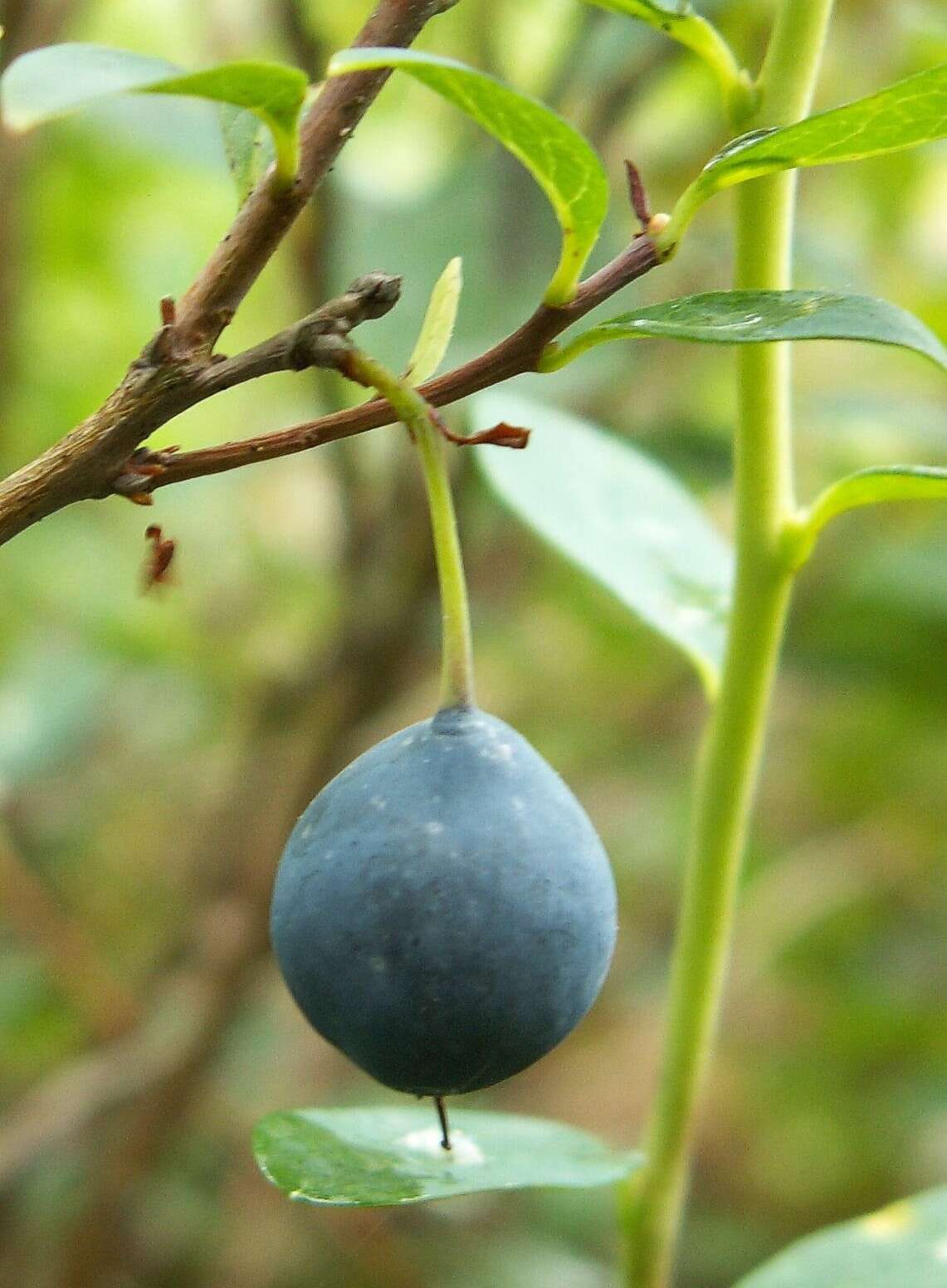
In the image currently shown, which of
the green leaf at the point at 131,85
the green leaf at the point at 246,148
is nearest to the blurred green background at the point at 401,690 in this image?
the green leaf at the point at 246,148

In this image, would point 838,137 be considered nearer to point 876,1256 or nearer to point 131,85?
point 131,85

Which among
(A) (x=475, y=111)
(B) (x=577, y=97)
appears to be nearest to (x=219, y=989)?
(B) (x=577, y=97)

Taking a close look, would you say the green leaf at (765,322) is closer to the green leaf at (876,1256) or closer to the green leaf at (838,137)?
the green leaf at (838,137)

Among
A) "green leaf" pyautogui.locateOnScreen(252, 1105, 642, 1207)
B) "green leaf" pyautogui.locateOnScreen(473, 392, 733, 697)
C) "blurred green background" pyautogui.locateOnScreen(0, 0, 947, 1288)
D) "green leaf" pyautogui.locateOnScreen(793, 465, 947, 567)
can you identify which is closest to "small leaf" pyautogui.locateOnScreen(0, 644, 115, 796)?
"blurred green background" pyautogui.locateOnScreen(0, 0, 947, 1288)

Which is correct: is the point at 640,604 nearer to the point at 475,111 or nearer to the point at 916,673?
the point at 475,111

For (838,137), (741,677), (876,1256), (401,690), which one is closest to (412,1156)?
(741,677)

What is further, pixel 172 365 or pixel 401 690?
pixel 401 690
